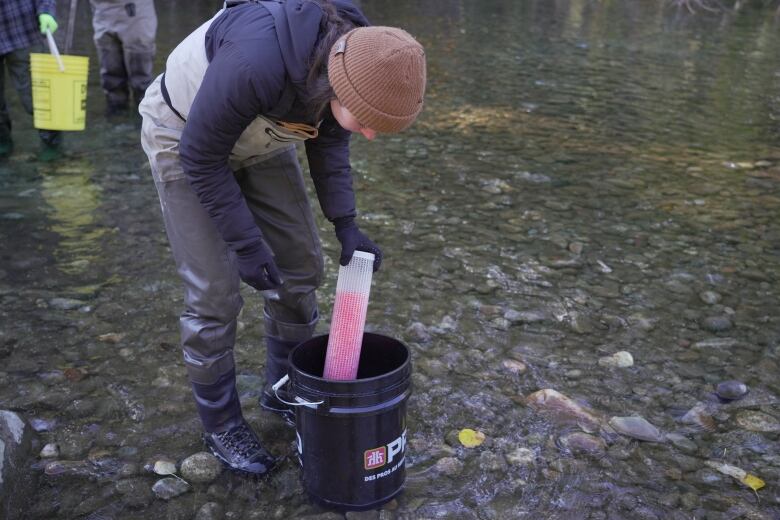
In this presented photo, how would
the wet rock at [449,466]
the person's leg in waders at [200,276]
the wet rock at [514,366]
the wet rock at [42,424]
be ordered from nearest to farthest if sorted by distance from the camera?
the person's leg in waders at [200,276]
the wet rock at [449,466]
the wet rock at [42,424]
the wet rock at [514,366]

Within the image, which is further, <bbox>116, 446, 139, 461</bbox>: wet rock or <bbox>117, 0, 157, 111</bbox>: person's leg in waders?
<bbox>117, 0, 157, 111</bbox>: person's leg in waders

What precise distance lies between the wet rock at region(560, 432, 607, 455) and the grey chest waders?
706mm

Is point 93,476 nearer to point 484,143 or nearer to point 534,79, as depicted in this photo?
point 484,143

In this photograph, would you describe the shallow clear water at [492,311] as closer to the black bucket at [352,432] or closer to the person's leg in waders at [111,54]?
the black bucket at [352,432]

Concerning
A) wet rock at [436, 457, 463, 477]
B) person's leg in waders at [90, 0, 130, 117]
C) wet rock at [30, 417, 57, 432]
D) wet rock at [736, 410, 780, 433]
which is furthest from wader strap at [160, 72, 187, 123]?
person's leg in waders at [90, 0, 130, 117]

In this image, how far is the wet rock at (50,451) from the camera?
2.81 metres

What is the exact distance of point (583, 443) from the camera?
301 cm

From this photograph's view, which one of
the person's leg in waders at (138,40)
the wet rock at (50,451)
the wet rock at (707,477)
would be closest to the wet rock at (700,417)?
the wet rock at (707,477)

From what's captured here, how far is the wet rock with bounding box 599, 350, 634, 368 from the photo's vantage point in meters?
3.57

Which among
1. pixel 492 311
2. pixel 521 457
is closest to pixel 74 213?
pixel 492 311

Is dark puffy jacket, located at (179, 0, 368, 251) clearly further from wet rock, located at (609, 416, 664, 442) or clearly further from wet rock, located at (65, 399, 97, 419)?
wet rock, located at (609, 416, 664, 442)

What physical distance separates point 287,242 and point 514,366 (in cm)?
129

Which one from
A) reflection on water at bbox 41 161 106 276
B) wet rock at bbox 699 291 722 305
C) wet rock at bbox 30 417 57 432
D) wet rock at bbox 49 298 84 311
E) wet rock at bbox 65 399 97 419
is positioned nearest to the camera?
wet rock at bbox 30 417 57 432

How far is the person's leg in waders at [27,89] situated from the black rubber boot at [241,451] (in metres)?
3.96
